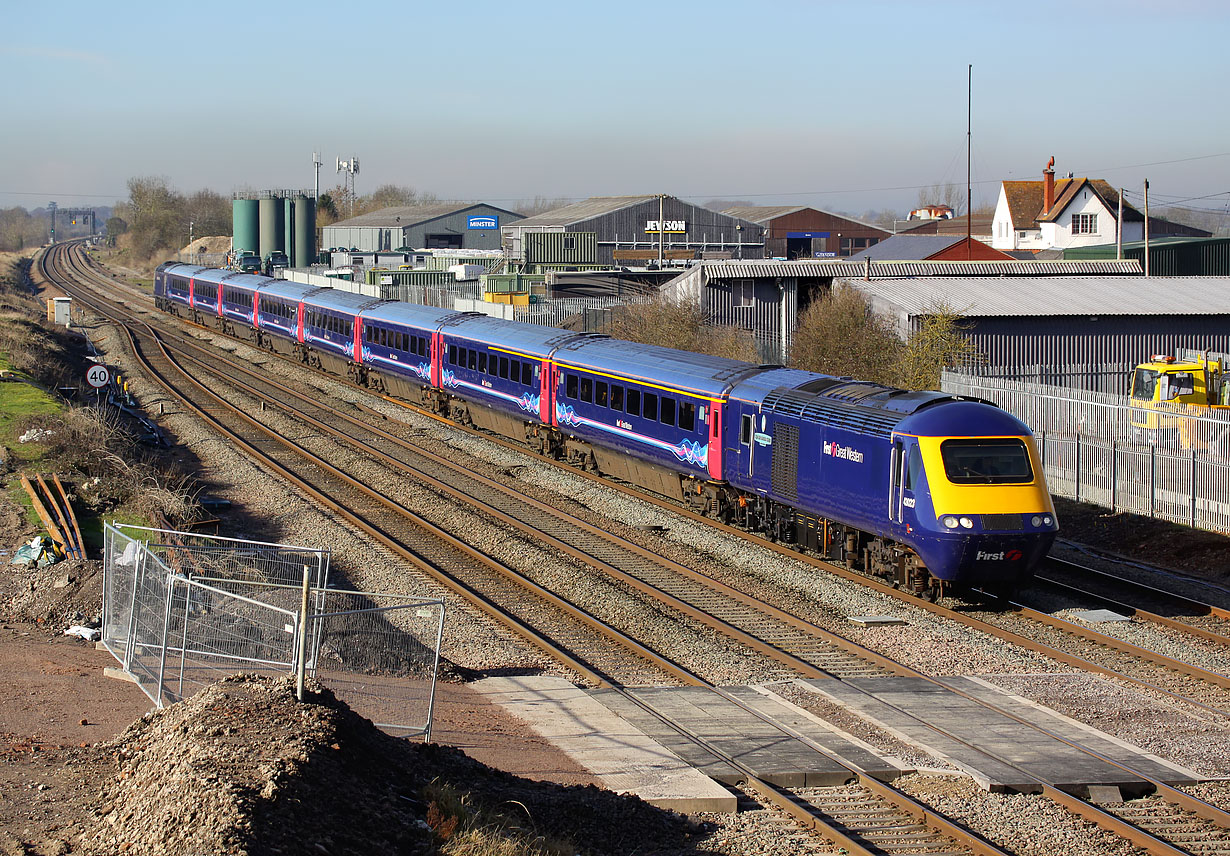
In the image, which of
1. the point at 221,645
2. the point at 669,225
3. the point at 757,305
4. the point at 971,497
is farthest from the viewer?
the point at 669,225

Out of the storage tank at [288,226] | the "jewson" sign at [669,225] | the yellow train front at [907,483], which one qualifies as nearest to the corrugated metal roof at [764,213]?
the "jewson" sign at [669,225]

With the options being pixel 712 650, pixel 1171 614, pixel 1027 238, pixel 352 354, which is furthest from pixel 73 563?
pixel 1027 238

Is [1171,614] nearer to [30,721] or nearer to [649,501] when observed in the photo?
[649,501]

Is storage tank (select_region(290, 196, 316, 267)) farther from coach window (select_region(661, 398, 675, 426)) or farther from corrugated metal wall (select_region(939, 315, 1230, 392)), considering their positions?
coach window (select_region(661, 398, 675, 426))

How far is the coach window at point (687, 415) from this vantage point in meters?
22.8

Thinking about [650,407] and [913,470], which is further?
[650,407]

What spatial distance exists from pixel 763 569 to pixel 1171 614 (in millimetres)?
6133

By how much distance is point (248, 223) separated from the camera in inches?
4631

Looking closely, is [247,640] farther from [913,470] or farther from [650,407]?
[650,407]

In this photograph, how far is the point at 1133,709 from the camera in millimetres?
13328

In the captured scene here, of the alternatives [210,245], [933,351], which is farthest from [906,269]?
[210,245]

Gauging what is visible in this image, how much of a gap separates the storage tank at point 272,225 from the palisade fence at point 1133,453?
98.2 metres

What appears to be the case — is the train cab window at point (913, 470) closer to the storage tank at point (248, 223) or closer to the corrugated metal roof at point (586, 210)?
the corrugated metal roof at point (586, 210)

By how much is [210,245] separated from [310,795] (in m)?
154
